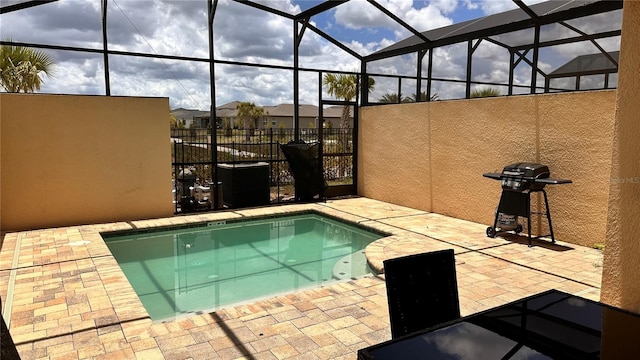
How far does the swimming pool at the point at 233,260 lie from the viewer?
4305mm

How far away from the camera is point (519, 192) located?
5.29 meters

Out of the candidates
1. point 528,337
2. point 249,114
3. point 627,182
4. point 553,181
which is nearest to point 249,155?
point 553,181

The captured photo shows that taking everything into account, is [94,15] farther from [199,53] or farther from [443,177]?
[443,177]

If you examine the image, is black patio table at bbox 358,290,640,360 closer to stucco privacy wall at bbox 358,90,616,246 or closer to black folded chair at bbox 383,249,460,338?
black folded chair at bbox 383,249,460,338

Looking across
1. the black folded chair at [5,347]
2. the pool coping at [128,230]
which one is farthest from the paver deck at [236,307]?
the black folded chair at [5,347]

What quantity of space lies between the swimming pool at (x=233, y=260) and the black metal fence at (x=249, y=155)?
1.23 meters

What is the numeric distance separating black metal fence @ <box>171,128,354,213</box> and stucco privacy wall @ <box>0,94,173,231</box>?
535mm

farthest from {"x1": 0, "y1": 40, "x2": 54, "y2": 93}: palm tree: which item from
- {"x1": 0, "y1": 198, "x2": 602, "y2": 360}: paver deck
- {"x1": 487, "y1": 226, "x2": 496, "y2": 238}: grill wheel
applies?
{"x1": 487, "y1": 226, "x2": 496, "y2": 238}: grill wheel

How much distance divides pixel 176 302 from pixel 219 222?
2.81 m

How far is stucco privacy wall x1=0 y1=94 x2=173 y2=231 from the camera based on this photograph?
6.00 meters

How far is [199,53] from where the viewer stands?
729 cm

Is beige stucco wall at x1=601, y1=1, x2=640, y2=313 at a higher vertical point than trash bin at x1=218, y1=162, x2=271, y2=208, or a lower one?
higher

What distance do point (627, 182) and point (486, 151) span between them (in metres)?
4.39

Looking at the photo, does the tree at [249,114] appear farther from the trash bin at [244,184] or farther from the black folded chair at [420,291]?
the black folded chair at [420,291]
